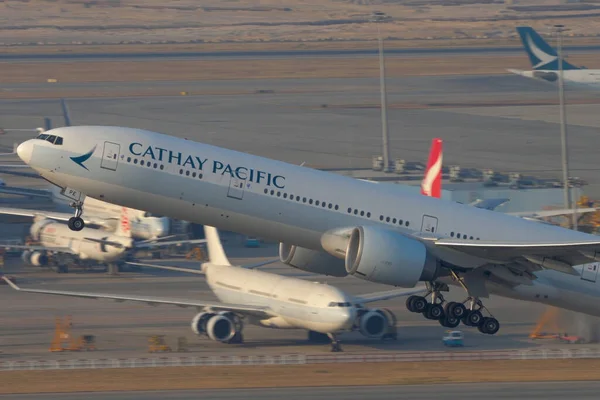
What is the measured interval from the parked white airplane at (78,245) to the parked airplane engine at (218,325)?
52.7 feet

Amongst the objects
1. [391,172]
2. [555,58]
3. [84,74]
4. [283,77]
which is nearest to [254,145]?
[391,172]

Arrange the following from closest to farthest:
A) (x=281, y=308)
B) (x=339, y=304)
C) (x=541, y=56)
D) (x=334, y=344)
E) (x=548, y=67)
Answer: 1. (x=339, y=304)
2. (x=334, y=344)
3. (x=281, y=308)
4. (x=541, y=56)
5. (x=548, y=67)

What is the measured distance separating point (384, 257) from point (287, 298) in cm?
1889

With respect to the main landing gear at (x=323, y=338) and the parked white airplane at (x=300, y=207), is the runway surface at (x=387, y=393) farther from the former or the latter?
the main landing gear at (x=323, y=338)

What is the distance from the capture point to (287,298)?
59.5 meters

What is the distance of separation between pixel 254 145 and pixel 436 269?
71254 millimetres

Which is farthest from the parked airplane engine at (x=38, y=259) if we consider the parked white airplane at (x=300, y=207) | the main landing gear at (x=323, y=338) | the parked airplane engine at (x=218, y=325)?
the parked white airplane at (x=300, y=207)

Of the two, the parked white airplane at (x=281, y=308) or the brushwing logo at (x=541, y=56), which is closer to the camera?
the parked white airplane at (x=281, y=308)

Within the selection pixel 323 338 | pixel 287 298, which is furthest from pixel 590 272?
pixel 287 298

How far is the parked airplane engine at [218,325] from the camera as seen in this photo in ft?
194

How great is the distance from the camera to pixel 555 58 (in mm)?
136000

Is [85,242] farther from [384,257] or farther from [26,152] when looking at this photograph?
[384,257]

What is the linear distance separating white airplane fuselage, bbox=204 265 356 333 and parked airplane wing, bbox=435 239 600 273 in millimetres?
15108

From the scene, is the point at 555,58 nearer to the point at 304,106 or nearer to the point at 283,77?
the point at 304,106
